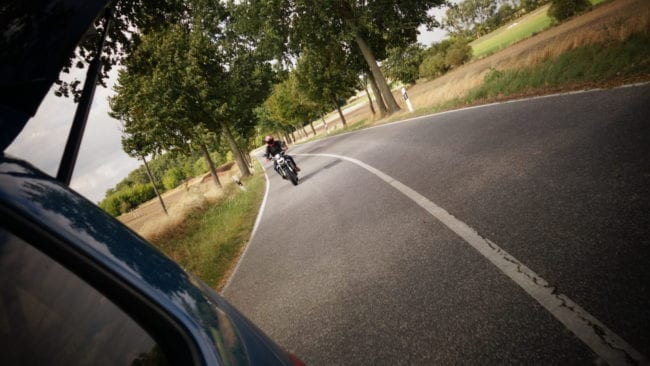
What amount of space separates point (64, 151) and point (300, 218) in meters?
6.81

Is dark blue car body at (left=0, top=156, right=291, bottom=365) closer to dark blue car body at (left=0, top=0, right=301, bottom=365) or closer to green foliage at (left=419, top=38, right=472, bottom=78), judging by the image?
dark blue car body at (left=0, top=0, right=301, bottom=365)

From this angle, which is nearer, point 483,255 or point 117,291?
Result: point 117,291

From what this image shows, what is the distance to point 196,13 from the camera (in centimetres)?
2792

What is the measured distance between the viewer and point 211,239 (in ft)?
34.8

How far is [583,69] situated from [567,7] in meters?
32.0

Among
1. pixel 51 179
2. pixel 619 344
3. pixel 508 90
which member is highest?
pixel 51 179

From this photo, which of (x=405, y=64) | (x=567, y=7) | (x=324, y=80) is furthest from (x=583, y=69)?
(x=405, y=64)

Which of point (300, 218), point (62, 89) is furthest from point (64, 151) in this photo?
point (300, 218)

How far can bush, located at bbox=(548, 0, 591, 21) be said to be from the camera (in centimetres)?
3375

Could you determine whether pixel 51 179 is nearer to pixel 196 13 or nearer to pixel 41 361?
pixel 41 361

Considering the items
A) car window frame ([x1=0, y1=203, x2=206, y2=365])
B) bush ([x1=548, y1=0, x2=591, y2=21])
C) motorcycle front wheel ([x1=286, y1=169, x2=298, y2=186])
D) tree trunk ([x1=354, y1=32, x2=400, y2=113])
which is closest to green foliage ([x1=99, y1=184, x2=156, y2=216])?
tree trunk ([x1=354, y1=32, x2=400, y2=113])

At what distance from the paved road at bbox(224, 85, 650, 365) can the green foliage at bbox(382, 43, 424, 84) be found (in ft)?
134

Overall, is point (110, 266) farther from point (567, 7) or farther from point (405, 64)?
point (405, 64)

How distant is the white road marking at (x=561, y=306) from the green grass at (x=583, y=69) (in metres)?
6.80
